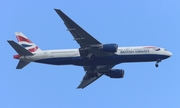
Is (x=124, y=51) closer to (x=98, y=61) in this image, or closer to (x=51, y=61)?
(x=98, y=61)

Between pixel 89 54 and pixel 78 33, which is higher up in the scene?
pixel 78 33

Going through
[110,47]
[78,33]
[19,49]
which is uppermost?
[78,33]

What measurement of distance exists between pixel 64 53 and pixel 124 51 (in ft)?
35.6

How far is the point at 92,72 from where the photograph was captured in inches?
3359

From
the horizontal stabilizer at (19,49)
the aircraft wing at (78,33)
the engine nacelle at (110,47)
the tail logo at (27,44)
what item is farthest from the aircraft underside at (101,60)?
the tail logo at (27,44)

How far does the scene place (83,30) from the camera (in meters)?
74.4

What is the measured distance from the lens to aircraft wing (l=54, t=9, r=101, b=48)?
234ft

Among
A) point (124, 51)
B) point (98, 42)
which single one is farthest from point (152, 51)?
point (98, 42)

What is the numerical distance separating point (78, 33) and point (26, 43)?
15383 millimetres

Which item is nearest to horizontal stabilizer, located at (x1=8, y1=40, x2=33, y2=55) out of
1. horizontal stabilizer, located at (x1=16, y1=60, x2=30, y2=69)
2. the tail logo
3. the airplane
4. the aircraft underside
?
the airplane

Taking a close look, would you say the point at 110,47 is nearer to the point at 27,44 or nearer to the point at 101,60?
the point at 101,60

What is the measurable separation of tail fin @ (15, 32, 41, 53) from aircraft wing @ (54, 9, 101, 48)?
11711 mm

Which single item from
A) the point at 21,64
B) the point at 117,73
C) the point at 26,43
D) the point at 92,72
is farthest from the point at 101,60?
the point at 26,43

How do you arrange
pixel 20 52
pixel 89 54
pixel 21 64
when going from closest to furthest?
pixel 89 54
pixel 20 52
pixel 21 64
